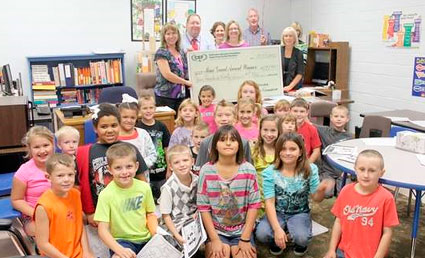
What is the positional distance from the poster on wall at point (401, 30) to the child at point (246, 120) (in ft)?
9.29

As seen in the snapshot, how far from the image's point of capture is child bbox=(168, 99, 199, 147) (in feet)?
10.3

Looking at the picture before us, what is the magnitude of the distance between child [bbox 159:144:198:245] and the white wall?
144 inches

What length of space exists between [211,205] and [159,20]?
15.2 ft

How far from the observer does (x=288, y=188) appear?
254 cm

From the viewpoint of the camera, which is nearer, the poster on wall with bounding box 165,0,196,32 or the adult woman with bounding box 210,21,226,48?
the adult woman with bounding box 210,21,226,48

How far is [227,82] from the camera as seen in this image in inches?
172

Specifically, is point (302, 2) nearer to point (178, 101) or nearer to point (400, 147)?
point (178, 101)

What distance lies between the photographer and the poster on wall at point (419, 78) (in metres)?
4.81

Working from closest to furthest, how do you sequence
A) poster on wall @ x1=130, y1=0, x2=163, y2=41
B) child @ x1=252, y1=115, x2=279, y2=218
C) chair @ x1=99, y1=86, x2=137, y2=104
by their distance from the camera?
child @ x1=252, y1=115, x2=279, y2=218 → chair @ x1=99, y1=86, x2=137, y2=104 → poster on wall @ x1=130, y1=0, x2=163, y2=41

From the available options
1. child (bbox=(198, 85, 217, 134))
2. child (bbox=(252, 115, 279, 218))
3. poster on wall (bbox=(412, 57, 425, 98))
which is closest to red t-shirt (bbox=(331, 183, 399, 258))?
child (bbox=(252, 115, 279, 218))

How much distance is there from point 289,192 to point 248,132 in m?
0.72

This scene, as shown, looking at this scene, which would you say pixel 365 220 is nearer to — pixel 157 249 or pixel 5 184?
pixel 157 249

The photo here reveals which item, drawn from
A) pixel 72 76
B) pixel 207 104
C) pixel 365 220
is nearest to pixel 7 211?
pixel 207 104

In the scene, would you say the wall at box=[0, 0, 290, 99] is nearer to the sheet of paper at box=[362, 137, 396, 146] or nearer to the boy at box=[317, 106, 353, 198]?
the boy at box=[317, 106, 353, 198]
